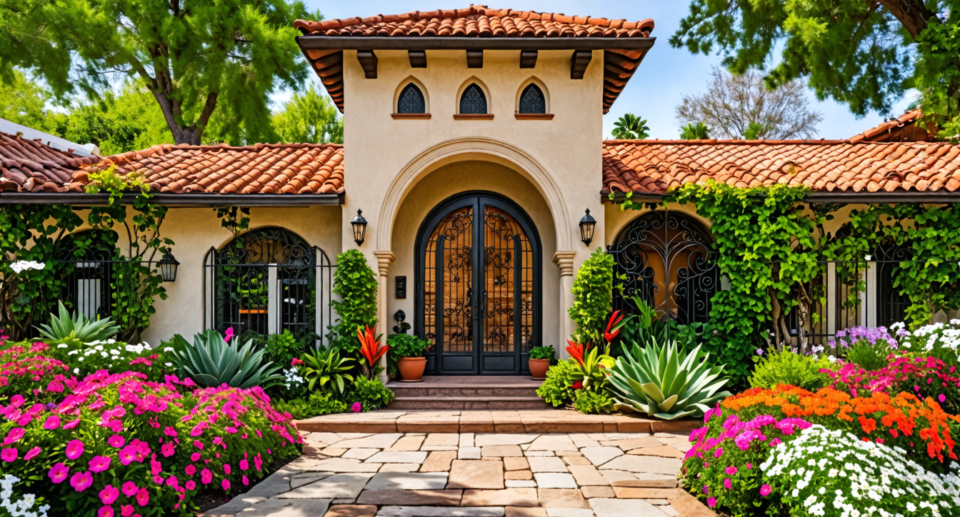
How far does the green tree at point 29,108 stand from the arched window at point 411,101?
20.2 metres

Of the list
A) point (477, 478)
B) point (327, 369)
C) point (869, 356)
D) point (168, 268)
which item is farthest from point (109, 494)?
point (869, 356)

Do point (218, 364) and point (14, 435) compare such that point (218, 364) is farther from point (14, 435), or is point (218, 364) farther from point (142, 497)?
point (142, 497)

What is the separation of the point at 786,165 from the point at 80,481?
30.5 feet

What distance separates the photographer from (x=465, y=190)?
30.2ft

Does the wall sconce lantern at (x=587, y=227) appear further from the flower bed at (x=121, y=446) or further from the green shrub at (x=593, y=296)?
the flower bed at (x=121, y=446)

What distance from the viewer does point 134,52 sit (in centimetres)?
1653

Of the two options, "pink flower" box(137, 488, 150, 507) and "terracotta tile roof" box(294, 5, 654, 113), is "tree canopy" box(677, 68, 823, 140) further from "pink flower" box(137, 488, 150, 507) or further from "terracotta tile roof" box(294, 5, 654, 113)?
"pink flower" box(137, 488, 150, 507)

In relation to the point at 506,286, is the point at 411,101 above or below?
above

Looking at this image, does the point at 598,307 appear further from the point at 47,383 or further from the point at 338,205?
the point at 47,383

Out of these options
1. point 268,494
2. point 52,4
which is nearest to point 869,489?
point 268,494

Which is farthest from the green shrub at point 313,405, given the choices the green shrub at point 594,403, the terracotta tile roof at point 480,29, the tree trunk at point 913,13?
the tree trunk at point 913,13

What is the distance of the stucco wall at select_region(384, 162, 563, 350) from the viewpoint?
9.14m

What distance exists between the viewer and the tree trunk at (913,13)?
1185 cm

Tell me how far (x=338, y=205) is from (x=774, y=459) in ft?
20.3
